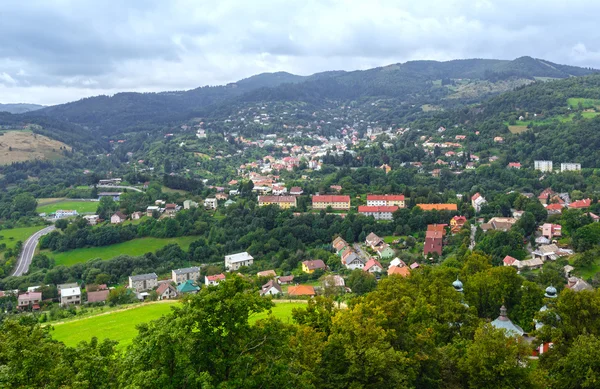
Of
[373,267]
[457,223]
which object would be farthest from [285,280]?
[457,223]

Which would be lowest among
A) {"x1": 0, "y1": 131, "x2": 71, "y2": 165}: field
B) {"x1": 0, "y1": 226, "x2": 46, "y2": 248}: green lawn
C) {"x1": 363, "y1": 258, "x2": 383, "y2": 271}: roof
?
{"x1": 363, "y1": 258, "x2": 383, "y2": 271}: roof

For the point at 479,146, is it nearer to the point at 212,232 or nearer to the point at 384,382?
the point at 212,232

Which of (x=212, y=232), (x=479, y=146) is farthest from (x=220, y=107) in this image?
(x=212, y=232)

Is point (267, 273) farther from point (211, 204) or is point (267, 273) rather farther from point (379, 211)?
point (211, 204)

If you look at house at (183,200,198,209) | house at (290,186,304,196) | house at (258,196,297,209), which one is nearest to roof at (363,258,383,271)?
house at (258,196,297,209)

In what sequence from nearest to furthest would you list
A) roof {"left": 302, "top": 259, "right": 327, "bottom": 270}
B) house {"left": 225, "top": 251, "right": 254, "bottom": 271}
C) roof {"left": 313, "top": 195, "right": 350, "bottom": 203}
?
roof {"left": 302, "top": 259, "right": 327, "bottom": 270}, house {"left": 225, "top": 251, "right": 254, "bottom": 271}, roof {"left": 313, "top": 195, "right": 350, "bottom": 203}

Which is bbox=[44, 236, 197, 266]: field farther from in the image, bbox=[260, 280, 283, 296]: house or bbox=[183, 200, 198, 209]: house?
bbox=[260, 280, 283, 296]: house
